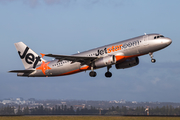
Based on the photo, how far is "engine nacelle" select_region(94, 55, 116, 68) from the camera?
51438mm

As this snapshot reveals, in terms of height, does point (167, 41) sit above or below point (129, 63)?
above

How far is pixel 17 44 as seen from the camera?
216 feet

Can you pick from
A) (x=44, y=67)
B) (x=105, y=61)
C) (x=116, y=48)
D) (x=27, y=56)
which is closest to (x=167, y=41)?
(x=116, y=48)

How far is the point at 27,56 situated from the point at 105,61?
69.1 feet

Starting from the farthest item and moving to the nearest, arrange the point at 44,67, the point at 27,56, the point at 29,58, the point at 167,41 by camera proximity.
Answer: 1. the point at 27,56
2. the point at 29,58
3. the point at 44,67
4. the point at 167,41

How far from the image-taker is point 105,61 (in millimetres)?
51938

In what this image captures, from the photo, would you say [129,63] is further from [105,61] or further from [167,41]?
[167,41]

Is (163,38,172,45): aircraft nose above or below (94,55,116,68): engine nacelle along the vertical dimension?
above

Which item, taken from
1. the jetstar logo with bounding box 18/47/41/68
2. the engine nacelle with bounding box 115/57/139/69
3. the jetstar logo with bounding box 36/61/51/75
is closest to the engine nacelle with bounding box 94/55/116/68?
the engine nacelle with bounding box 115/57/139/69

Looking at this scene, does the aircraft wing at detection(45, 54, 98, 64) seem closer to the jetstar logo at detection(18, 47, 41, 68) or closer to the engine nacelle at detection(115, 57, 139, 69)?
the engine nacelle at detection(115, 57, 139, 69)

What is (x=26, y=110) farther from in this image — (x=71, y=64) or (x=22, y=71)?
(x=71, y=64)

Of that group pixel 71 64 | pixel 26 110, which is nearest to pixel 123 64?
pixel 71 64

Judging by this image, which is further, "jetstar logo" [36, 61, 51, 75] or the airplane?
"jetstar logo" [36, 61, 51, 75]

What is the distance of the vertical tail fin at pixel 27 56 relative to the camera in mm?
63419
